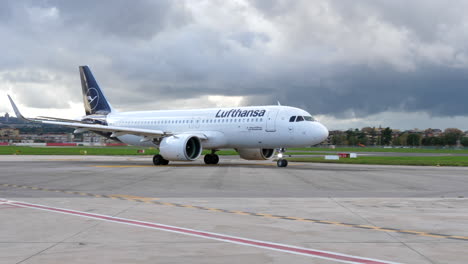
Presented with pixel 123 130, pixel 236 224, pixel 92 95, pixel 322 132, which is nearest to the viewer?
pixel 236 224

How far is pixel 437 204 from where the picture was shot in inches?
482

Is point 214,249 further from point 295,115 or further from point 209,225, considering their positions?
point 295,115

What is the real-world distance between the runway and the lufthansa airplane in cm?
1357

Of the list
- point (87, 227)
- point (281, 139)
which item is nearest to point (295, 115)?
point (281, 139)

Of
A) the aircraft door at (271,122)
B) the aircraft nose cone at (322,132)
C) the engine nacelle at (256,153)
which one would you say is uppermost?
the aircraft door at (271,122)

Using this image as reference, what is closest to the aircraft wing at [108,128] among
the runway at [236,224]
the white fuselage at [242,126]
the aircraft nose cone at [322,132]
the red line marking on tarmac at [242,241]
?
the white fuselage at [242,126]

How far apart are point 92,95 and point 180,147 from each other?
15.4 meters

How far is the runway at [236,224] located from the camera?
21.5 ft

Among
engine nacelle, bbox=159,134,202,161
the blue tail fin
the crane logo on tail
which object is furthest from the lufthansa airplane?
the crane logo on tail

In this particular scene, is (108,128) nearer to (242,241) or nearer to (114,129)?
(114,129)

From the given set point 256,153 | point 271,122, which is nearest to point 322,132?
point 271,122

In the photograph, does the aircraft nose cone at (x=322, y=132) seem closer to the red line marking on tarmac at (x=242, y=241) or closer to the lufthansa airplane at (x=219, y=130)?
the lufthansa airplane at (x=219, y=130)

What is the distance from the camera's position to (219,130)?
33500mm

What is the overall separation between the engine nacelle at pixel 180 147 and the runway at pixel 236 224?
14559mm
